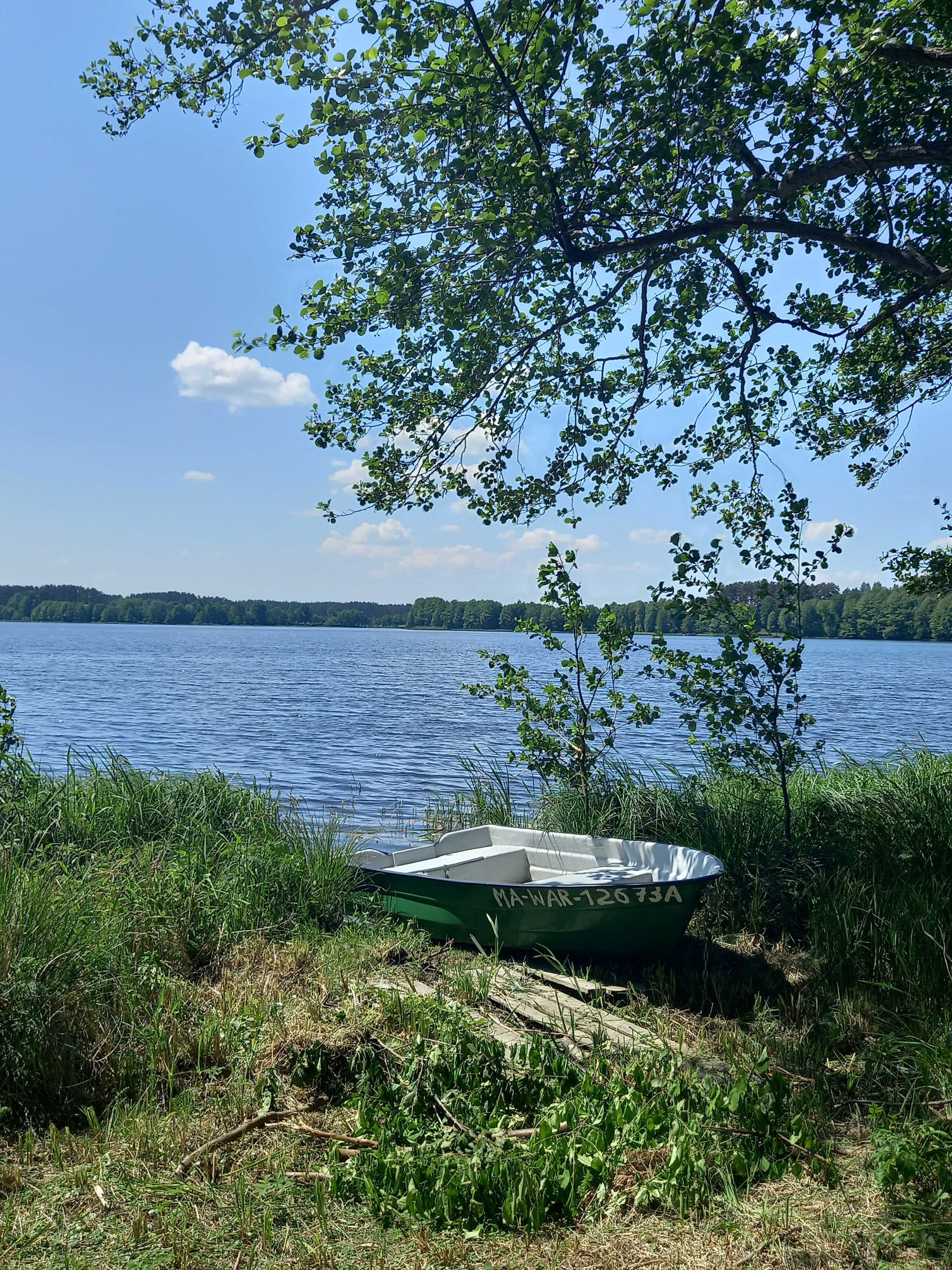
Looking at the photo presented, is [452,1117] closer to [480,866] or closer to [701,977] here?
[701,977]

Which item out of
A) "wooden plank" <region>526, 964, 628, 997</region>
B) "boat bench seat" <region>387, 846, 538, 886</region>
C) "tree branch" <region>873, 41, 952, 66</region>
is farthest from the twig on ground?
"tree branch" <region>873, 41, 952, 66</region>

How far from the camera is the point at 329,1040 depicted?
17.2 ft

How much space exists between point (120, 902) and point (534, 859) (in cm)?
434

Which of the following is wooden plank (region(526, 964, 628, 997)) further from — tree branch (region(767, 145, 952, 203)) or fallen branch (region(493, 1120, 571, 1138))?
tree branch (region(767, 145, 952, 203))

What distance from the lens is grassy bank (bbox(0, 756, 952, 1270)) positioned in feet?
11.7

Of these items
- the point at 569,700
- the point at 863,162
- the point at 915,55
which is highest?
the point at 915,55

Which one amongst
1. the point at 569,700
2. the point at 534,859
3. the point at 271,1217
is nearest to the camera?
the point at 271,1217

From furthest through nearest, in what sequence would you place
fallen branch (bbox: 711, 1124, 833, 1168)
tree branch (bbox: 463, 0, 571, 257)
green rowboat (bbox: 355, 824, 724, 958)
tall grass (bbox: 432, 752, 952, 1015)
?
1. green rowboat (bbox: 355, 824, 724, 958)
2. tall grass (bbox: 432, 752, 952, 1015)
3. tree branch (bbox: 463, 0, 571, 257)
4. fallen branch (bbox: 711, 1124, 833, 1168)

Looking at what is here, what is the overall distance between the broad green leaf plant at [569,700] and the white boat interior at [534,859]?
824mm

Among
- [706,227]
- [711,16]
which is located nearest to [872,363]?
[706,227]

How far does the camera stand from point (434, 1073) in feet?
15.5

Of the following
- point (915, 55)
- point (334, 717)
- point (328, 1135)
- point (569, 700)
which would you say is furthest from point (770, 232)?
point (334, 717)

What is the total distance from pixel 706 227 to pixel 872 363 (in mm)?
3739

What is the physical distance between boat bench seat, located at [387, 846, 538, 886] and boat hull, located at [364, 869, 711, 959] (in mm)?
700
